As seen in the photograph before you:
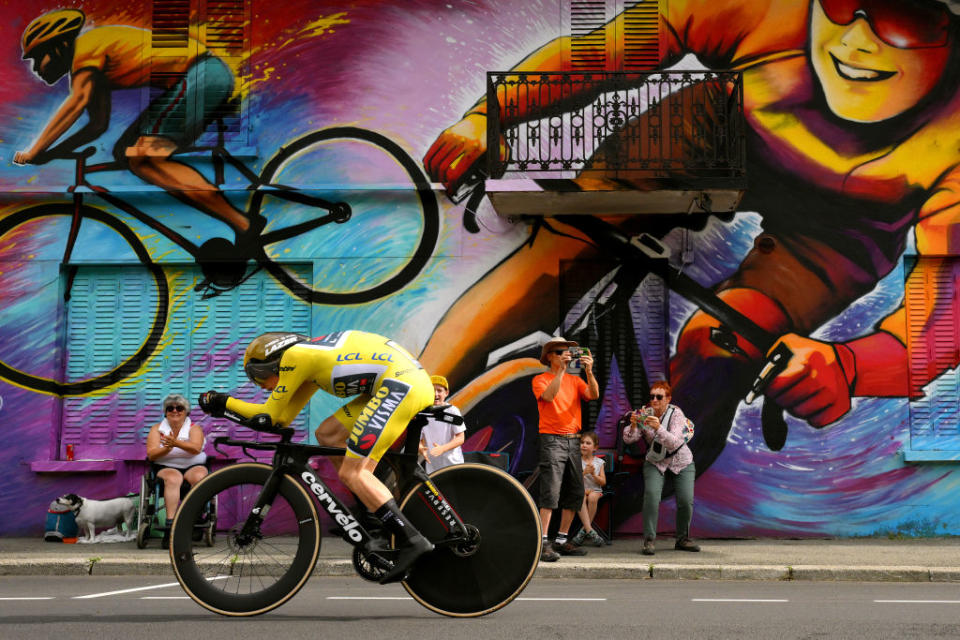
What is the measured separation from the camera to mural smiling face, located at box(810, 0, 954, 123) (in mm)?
13570

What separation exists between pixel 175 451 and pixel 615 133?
611 cm

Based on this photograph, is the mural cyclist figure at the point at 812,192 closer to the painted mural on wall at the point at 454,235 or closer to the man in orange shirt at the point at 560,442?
the painted mural on wall at the point at 454,235

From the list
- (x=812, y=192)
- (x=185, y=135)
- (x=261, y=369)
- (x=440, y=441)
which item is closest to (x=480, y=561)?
(x=261, y=369)

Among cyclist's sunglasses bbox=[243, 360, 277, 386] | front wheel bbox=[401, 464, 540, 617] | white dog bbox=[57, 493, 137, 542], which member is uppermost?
cyclist's sunglasses bbox=[243, 360, 277, 386]

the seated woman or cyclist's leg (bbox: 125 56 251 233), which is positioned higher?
cyclist's leg (bbox: 125 56 251 233)

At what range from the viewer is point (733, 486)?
13180mm

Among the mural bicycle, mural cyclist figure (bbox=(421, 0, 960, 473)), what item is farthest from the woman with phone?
the mural bicycle

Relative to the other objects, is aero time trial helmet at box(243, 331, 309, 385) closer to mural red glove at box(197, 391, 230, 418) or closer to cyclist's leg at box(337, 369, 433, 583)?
mural red glove at box(197, 391, 230, 418)

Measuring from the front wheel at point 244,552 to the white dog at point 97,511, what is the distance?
676 centimetres

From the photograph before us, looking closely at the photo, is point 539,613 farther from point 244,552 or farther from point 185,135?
point 185,135


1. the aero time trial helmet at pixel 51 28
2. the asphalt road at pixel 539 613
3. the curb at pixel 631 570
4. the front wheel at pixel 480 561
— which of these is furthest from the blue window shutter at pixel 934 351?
the aero time trial helmet at pixel 51 28

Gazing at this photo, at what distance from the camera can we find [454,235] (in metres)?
13.7

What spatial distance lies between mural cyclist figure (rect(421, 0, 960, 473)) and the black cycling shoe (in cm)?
714

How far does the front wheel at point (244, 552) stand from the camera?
20.9 feet
